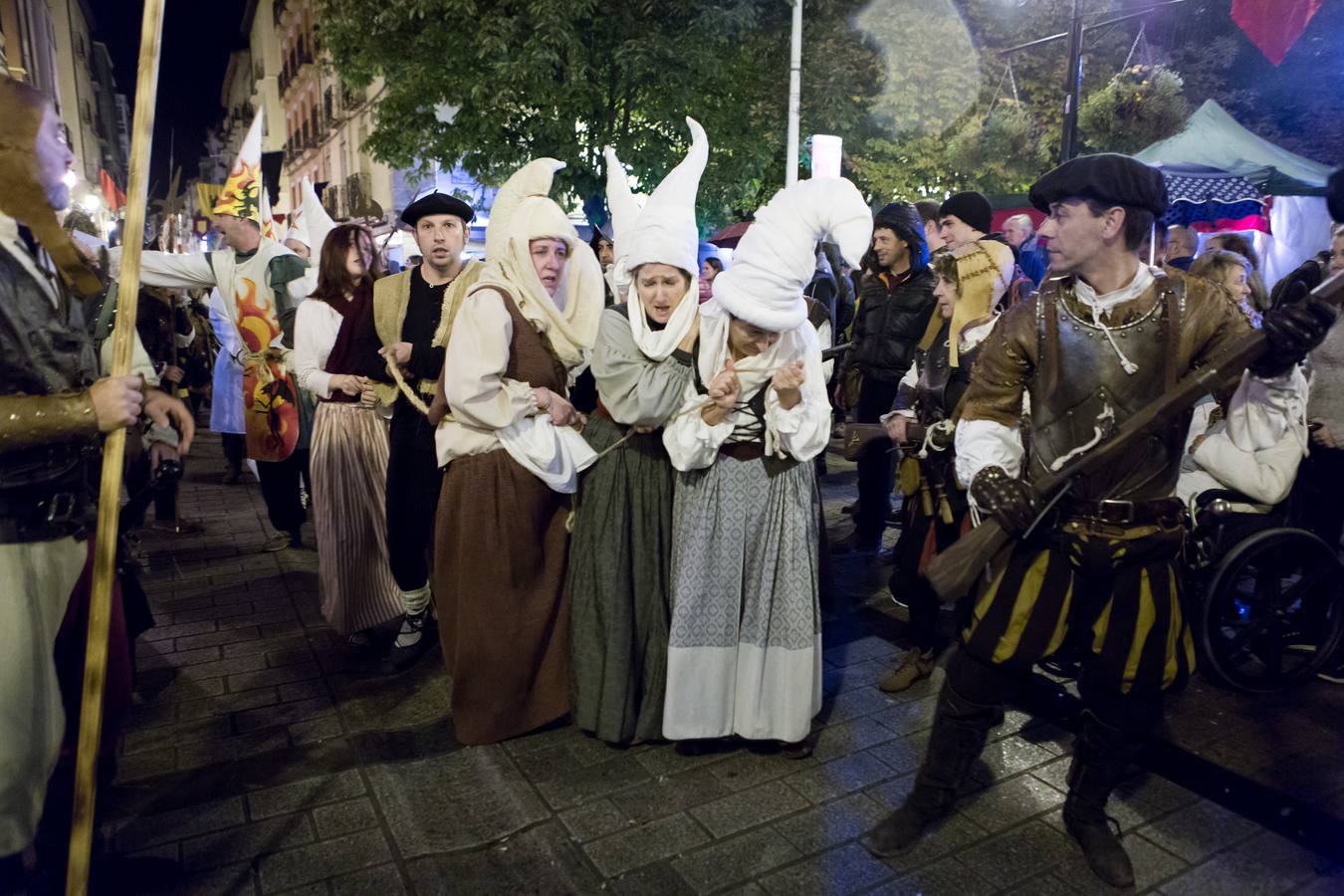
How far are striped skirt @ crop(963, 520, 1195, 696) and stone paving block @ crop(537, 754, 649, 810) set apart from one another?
136cm

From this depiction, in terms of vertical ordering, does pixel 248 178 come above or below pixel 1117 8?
below

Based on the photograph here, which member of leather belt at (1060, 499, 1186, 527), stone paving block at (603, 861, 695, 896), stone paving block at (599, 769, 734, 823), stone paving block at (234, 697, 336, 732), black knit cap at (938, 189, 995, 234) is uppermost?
black knit cap at (938, 189, 995, 234)

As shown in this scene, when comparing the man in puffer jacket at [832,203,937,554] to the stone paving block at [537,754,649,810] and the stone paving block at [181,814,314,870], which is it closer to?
the stone paving block at [537,754,649,810]

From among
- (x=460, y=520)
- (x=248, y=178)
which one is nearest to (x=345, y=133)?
(x=248, y=178)

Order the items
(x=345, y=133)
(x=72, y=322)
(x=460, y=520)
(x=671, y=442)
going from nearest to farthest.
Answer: (x=72, y=322)
(x=671, y=442)
(x=460, y=520)
(x=345, y=133)

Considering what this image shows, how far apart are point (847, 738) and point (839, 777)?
32cm

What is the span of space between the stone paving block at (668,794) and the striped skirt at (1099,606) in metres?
1.11

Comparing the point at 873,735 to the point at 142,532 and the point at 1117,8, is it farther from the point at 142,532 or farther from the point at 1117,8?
the point at 1117,8

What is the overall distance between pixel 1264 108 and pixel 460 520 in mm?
18854

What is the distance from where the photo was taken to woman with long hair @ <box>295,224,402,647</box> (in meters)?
4.42

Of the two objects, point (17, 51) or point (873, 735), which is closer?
point (873, 735)

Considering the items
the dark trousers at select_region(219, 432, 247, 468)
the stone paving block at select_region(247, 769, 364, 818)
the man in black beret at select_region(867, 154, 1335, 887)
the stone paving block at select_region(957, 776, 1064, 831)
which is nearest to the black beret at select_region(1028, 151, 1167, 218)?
the man in black beret at select_region(867, 154, 1335, 887)

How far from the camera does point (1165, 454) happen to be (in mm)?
2605

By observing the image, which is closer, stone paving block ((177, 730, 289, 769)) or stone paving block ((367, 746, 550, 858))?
stone paving block ((367, 746, 550, 858))
